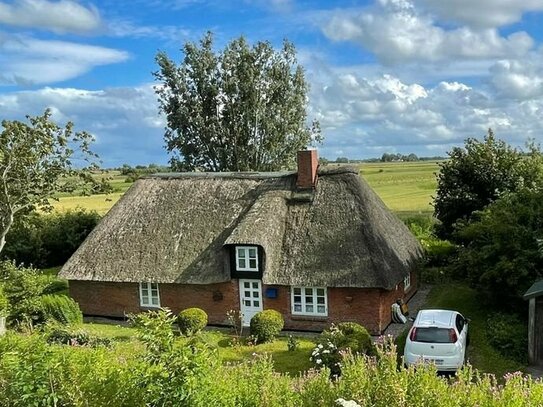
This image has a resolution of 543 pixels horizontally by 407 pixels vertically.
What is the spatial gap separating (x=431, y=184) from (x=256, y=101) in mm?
40370

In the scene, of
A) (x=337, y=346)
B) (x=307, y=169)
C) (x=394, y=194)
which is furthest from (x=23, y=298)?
(x=394, y=194)

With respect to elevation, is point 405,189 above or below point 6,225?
below

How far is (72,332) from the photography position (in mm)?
21719

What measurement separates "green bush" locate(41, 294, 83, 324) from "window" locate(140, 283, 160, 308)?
299cm

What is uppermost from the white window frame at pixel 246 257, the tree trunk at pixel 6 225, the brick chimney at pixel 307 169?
the brick chimney at pixel 307 169

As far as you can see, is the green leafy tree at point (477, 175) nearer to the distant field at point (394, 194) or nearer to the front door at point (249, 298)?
the front door at point (249, 298)

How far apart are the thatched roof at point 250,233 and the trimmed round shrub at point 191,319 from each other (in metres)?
1.48

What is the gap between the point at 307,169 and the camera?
25922 mm

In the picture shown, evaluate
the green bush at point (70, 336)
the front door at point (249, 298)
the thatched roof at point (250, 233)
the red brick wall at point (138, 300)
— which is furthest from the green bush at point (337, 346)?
the green bush at point (70, 336)

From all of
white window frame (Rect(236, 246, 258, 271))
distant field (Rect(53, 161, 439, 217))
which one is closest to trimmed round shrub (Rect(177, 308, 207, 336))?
white window frame (Rect(236, 246, 258, 271))

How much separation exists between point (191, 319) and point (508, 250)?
1306cm

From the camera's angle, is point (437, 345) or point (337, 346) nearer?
point (437, 345)

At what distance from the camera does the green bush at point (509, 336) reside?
60.7 ft

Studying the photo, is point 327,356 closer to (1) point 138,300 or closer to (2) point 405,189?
(1) point 138,300
